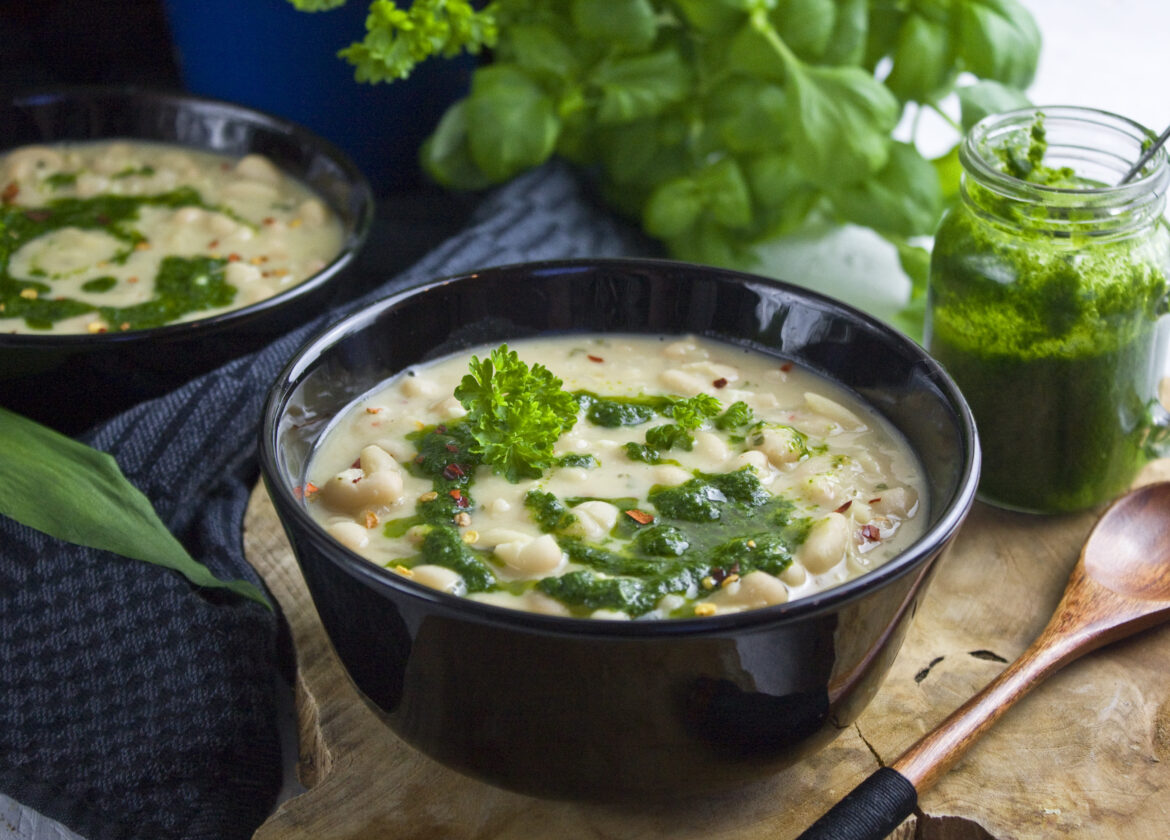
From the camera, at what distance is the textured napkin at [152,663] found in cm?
182

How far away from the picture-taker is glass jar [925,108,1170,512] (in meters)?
2.05

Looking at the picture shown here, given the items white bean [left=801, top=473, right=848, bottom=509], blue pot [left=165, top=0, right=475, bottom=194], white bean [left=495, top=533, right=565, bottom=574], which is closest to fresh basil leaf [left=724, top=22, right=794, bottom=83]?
blue pot [left=165, top=0, right=475, bottom=194]

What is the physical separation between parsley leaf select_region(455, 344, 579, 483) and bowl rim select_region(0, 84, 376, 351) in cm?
66

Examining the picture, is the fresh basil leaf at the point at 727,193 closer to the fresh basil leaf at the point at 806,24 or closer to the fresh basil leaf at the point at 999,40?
the fresh basil leaf at the point at 806,24

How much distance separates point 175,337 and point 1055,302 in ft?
4.84

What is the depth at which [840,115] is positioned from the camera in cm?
261

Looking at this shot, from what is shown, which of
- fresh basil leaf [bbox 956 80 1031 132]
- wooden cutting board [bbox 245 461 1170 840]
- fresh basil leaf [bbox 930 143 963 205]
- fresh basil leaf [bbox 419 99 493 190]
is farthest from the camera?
fresh basil leaf [bbox 419 99 493 190]

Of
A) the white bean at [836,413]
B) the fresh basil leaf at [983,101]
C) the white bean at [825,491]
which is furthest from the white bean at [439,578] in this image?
the fresh basil leaf at [983,101]

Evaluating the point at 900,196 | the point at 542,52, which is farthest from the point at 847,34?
the point at 542,52

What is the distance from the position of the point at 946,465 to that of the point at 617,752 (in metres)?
0.63

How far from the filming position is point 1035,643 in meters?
1.89

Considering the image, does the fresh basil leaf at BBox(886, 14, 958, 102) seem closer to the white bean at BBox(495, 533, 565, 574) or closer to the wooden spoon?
the wooden spoon

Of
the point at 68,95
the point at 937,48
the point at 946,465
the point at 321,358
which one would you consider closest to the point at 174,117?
the point at 68,95

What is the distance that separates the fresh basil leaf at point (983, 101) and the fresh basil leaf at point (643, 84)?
631 millimetres
